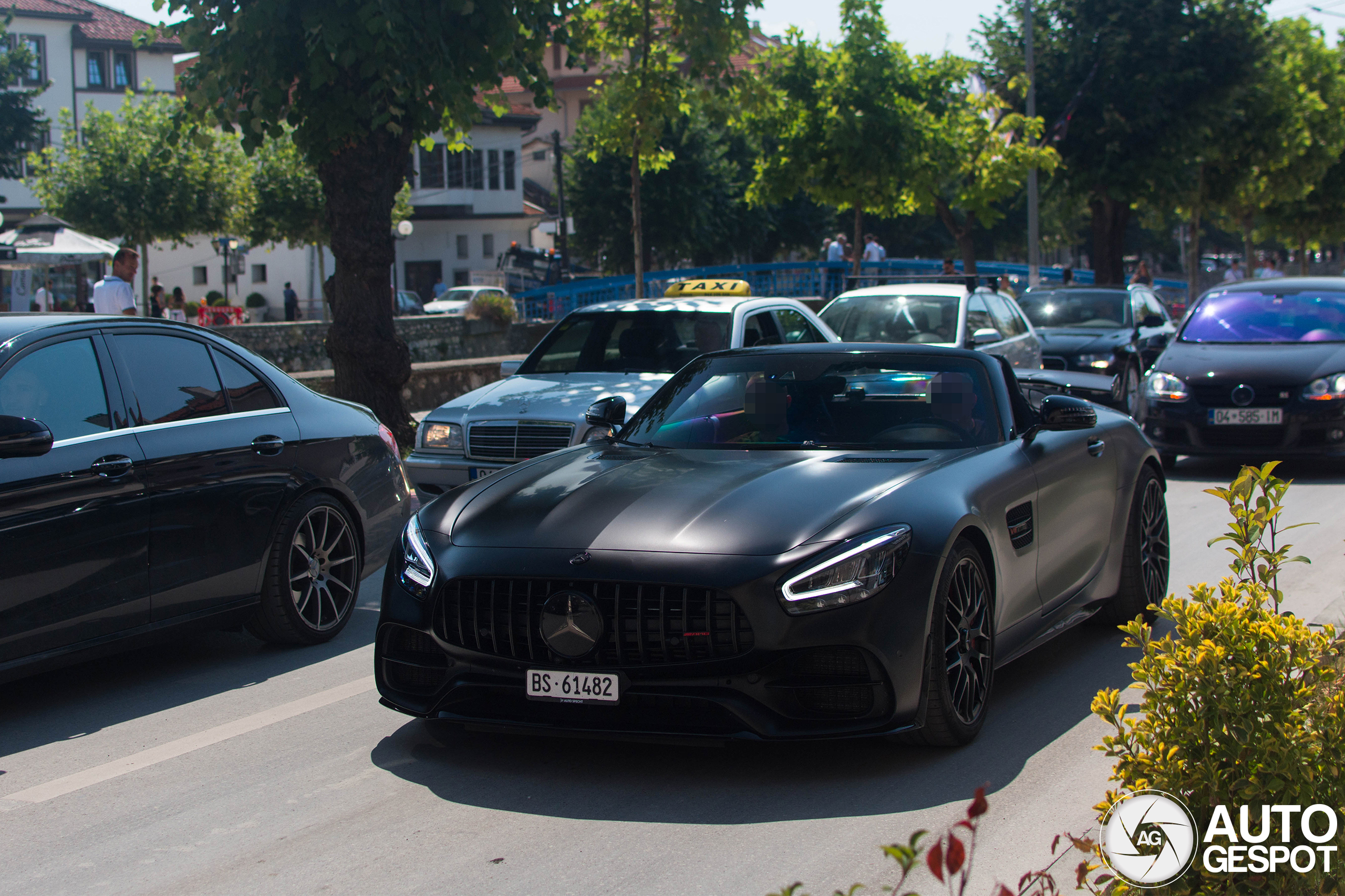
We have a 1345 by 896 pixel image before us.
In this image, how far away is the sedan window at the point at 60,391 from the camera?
5.44 metres

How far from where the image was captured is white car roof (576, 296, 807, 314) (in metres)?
10.9

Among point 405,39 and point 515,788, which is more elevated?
point 405,39

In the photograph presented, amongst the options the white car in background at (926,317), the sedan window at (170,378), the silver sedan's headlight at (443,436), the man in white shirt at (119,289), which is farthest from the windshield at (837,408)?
the white car in background at (926,317)

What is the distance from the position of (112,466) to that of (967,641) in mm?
3346

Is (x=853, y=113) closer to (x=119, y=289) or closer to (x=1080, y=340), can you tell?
(x=1080, y=340)

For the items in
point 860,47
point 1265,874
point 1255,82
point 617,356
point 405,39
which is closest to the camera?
point 1265,874

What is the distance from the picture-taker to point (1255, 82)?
34.4 metres

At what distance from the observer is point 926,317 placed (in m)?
13.8

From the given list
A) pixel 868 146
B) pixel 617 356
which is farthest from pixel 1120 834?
pixel 868 146

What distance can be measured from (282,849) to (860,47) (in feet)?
74.9

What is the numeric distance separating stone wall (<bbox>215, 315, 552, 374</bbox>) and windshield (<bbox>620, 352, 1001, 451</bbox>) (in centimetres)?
2498

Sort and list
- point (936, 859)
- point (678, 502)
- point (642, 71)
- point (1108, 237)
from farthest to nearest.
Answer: point (1108, 237), point (642, 71), point (678, 502), point (936, 859)

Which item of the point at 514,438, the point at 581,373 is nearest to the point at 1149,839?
the point at 514,438

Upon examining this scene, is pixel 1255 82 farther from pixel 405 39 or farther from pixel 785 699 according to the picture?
pixel 785 699
